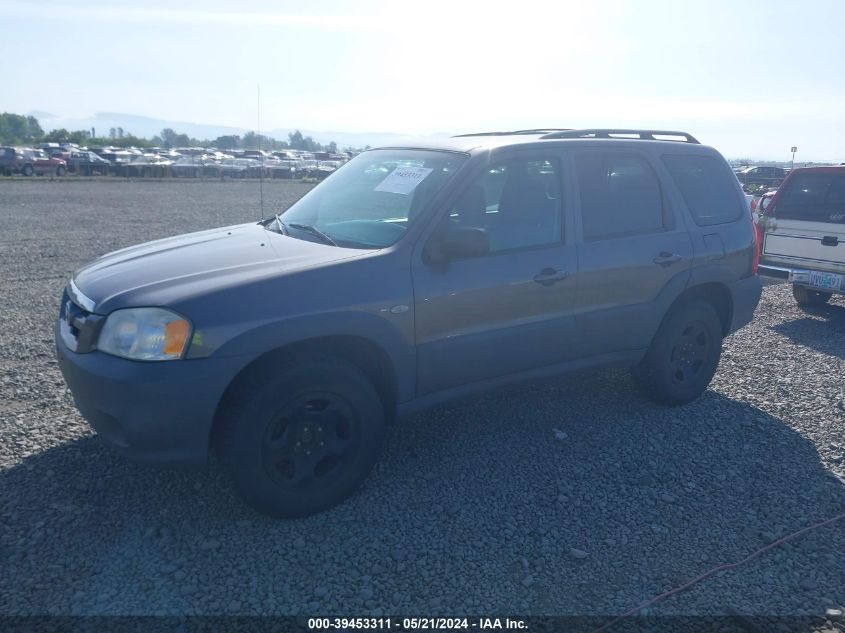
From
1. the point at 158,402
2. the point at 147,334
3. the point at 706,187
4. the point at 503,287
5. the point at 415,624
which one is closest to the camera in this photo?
the point at 415,624

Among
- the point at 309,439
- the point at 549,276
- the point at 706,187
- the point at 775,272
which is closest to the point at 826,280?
the point at 775,272

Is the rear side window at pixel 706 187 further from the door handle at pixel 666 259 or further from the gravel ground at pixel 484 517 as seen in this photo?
the gravel ground at pixel 484 517

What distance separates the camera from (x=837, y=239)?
7730mm

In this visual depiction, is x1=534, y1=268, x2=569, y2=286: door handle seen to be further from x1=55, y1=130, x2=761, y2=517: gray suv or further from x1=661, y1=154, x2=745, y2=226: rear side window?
x1=661, y1=154, x2=745, y2=226: rear side window

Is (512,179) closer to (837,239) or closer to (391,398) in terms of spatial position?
(391,398)

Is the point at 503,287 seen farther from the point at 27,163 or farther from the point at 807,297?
the point at 27,163

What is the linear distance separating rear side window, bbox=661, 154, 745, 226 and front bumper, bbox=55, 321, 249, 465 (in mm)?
3559

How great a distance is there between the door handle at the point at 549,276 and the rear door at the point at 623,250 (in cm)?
16

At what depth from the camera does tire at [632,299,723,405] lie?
203 inches

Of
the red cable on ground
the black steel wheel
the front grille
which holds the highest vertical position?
the front grille

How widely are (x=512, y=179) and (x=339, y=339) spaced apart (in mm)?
1596

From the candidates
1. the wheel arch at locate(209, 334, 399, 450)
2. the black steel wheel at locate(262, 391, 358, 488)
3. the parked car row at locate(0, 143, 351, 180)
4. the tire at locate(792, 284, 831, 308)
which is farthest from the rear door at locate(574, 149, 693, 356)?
the parked car row at locate(0, 143, 351, 180)

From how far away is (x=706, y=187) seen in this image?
544 cm

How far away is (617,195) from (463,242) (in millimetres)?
1611
